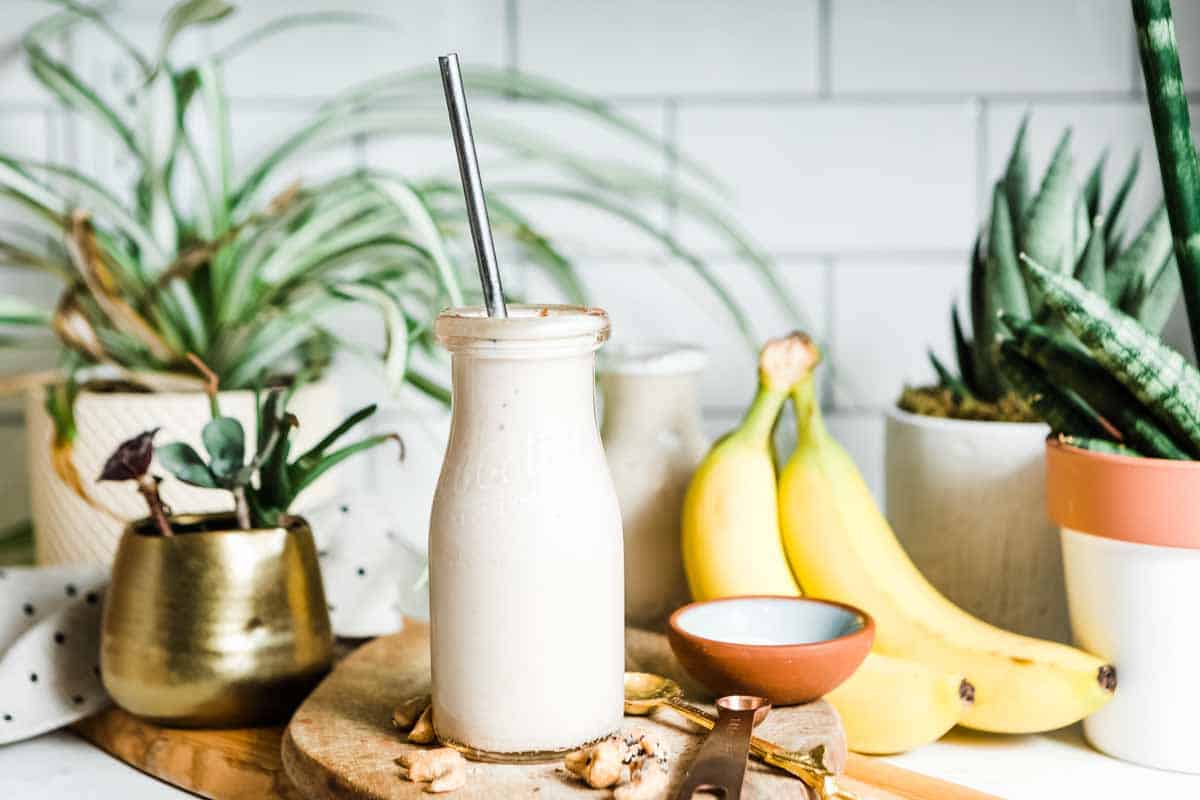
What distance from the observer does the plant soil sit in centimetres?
80

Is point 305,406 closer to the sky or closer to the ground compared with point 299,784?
closer to the sky

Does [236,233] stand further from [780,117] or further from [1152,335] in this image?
[1152,335]

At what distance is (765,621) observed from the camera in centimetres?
67

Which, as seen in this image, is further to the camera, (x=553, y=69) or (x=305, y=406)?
(x=553, y=69)

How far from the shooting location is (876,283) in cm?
107

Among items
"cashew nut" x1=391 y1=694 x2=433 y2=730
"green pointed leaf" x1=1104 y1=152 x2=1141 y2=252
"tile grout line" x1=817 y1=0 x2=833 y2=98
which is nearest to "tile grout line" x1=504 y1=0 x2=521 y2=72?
"tile grout line" x1=817 y1=0 x2=833 y2=98

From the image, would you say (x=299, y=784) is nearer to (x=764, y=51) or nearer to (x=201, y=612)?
(x=201, y=612)

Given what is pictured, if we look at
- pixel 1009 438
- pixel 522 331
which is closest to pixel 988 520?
pixel 1009 438

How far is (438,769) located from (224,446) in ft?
0.78

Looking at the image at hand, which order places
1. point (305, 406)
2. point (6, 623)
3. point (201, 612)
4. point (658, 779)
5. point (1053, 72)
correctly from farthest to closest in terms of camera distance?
1. point (1053, 72)
2. point (305, 406)
3. point (6, 623)
4. point (201, 612)
5. point (658, 779)

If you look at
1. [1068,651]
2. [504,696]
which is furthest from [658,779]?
[1068,651]

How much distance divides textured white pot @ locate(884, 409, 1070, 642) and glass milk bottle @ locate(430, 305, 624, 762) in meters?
0.31

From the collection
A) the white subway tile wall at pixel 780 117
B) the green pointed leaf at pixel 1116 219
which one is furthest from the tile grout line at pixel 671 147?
the green pointed leaf at pixel 1116 219

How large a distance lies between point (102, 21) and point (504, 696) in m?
0.71
